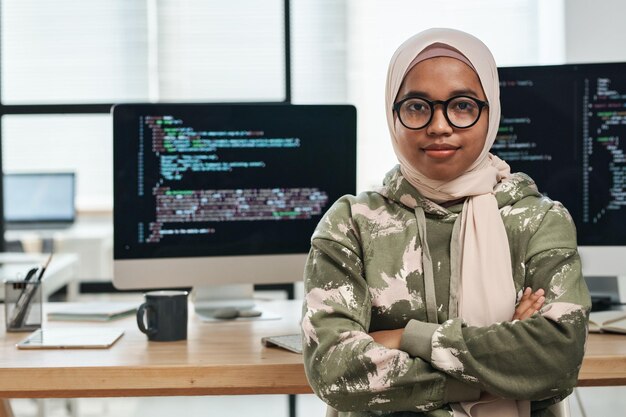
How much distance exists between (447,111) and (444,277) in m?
0.28

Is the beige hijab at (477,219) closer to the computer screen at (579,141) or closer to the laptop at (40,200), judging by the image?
the computer screen at (579,141)

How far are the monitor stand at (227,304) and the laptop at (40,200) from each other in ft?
5.80

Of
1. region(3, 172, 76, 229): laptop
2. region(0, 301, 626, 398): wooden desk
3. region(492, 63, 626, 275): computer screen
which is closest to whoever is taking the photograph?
region(0, 301, 626, 398): wooden desk

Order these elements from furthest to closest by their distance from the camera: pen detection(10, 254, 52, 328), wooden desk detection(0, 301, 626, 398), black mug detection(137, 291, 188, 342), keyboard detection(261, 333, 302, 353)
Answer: pen detection(10, 254, 52, 328) < black mug detection(137, 291, 188, 342) < keyboard detection(261, 333, 302, 353) < wooden desk detection(0, 301, 626, 398)

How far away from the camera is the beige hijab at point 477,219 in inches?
56.2

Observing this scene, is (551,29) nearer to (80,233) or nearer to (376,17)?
(376,17)

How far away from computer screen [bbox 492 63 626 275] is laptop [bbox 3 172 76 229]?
2.32 metres

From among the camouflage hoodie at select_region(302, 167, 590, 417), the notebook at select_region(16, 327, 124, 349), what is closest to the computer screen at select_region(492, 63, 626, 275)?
the camouflage hoodie at select_region(302, 167, 590, 417)

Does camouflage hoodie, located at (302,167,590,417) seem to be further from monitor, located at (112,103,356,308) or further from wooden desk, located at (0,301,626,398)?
monitor, located at (112,103,356,308)

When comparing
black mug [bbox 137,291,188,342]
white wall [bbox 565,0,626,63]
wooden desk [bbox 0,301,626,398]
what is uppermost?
white wall [bbox 565,0,626,63]

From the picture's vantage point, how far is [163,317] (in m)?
1.88

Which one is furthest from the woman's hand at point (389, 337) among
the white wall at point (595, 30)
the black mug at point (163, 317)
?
the white wall at point (595, 30)

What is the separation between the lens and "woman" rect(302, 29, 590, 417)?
1.36m

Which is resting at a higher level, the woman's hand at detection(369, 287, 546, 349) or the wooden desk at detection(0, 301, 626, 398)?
the woman's hand at detection(369, 287, 546, 349)
